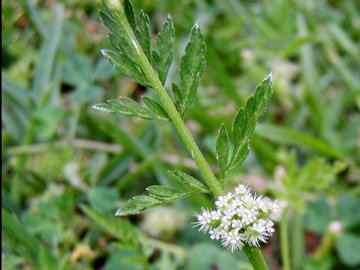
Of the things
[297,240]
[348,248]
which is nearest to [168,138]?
[297,240]

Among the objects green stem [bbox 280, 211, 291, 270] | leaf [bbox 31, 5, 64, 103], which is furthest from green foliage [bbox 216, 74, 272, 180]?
leaf [bbox 31, 5, 64, 103]

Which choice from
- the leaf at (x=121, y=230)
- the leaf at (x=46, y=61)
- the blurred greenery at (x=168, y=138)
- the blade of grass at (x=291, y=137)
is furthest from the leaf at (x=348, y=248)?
the leaf at (x=46, y=61)

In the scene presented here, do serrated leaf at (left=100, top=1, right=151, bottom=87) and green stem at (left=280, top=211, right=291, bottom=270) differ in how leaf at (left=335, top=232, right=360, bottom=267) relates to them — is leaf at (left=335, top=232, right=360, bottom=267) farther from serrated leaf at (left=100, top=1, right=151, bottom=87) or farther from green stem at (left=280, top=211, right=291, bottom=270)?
serrated leaf at (left=100, top=1, right=151, bottom=87)

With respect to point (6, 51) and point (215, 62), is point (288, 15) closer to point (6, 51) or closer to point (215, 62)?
point (215, 62)

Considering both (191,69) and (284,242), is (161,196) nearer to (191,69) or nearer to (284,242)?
(191,69)

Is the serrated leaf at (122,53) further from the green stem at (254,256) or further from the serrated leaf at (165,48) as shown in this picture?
the green stem at (254,256)
